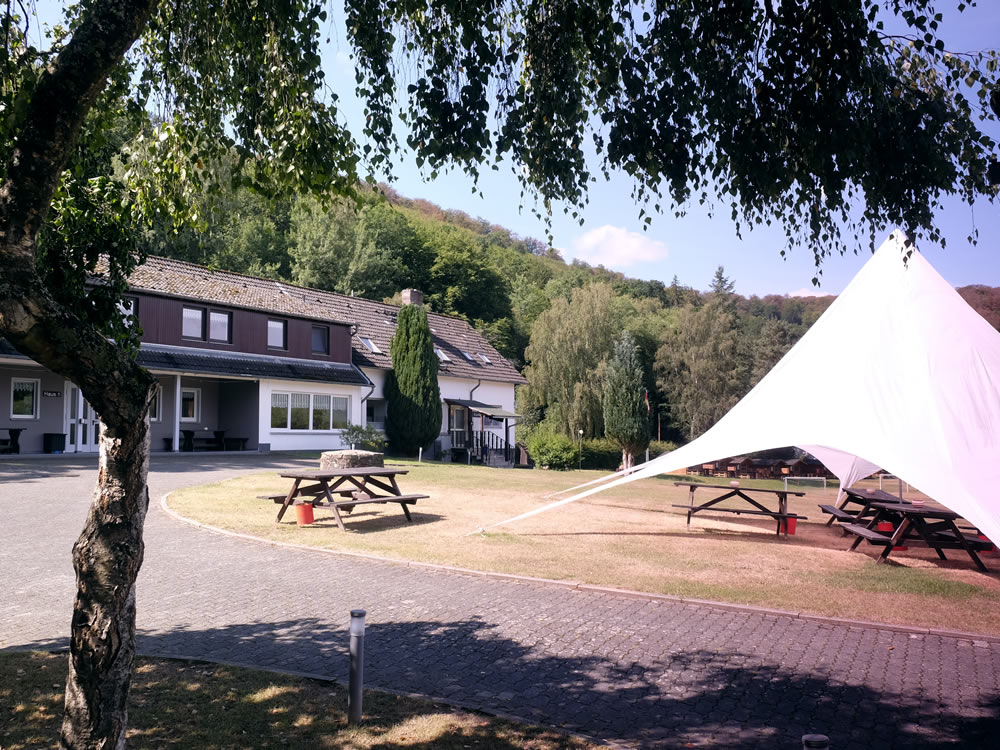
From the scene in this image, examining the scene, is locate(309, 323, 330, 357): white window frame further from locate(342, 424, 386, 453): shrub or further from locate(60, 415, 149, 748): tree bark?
locate(60, 415, 149, 748): tree bark

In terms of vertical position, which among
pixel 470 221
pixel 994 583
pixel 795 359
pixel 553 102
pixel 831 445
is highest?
pixel 470 221

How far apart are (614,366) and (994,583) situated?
3078 cm

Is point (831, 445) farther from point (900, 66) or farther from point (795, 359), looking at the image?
point (900, 66)

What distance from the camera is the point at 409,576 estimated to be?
30.8 ft

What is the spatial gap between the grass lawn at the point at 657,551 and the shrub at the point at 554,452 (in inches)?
552

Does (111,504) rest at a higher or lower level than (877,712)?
higher

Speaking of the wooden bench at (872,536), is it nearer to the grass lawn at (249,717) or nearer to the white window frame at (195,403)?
the grass lawn at (249,717)

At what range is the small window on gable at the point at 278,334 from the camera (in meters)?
31.9

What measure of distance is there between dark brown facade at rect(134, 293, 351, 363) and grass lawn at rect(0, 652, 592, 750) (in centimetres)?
2160

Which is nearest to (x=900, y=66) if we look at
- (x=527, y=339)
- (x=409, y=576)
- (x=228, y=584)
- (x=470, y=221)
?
(x=409, y=576)

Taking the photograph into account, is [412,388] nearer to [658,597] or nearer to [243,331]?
[243,331]

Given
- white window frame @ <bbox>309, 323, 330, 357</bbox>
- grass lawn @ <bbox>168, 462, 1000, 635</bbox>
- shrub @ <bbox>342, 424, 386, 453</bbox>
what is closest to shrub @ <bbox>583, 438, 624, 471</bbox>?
shrub @ <bbox>342, 424, 386, 453</bbox>

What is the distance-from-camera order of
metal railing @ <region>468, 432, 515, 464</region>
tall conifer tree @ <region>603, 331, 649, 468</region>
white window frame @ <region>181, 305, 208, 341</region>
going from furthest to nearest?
tall conifer tree @ <region>603, 331, 649, 468</region>, metal railing @ <region>468, 432, 515, 464</region>, white window frame @ <region>181, 305, 208, 341</region>

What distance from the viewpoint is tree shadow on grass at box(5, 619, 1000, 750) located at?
5043 mm
